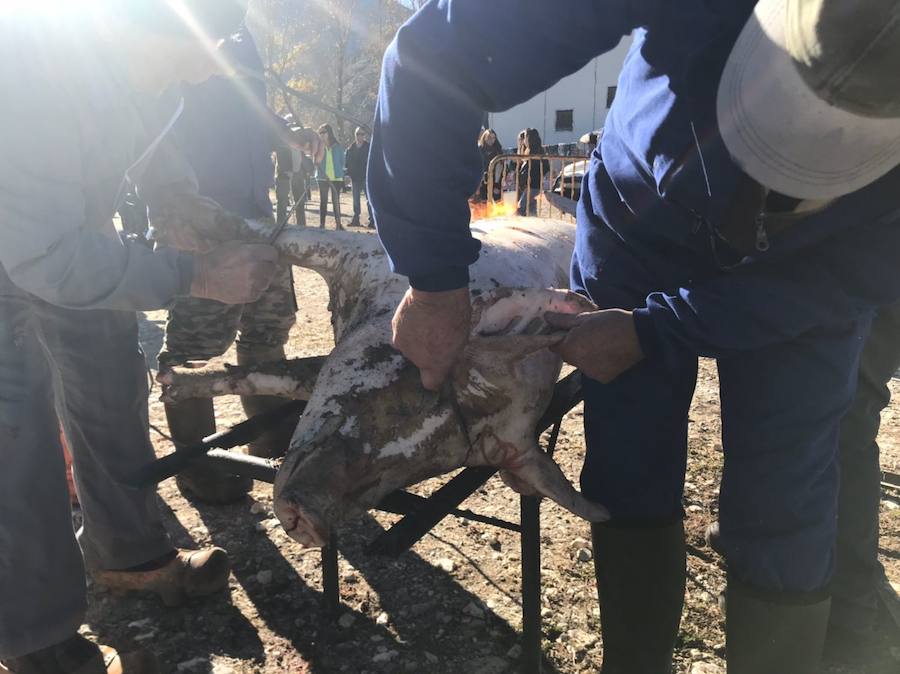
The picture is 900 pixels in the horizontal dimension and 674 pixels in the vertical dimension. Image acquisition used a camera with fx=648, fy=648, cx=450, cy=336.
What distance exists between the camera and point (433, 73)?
4.14ft

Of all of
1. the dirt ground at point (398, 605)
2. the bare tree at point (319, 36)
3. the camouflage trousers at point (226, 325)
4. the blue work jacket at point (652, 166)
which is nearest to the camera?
the blue work jacket at point (652, 166)

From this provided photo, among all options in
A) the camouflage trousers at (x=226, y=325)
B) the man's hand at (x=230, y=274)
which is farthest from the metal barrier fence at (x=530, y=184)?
the man's hand at (x=230, y=274)

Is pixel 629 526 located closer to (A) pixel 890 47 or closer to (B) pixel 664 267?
(B) pixel 664 267

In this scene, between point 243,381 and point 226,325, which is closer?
point 243,381

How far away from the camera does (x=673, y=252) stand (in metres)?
1.59

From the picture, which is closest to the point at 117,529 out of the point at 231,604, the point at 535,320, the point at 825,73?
the point at 231,604

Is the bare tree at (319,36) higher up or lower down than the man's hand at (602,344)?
higher up

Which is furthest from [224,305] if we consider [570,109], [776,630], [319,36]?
[570,109]

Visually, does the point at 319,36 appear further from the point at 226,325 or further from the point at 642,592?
the point at 642,592

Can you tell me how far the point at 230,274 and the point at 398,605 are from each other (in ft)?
4.33

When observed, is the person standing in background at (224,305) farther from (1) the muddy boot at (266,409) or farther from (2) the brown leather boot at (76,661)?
(2) the brown leather boot at (76,661)

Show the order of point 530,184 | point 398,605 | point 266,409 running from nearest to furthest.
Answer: point 398,605 → point 266,409 → point 530,184

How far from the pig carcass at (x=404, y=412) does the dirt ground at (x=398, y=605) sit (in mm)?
738

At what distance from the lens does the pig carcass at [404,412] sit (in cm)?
160
